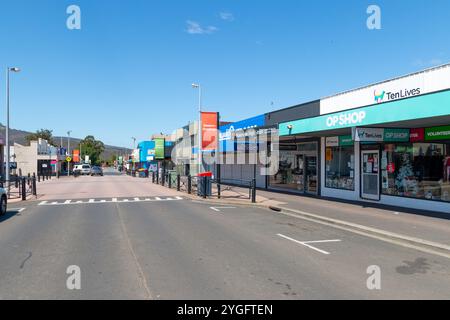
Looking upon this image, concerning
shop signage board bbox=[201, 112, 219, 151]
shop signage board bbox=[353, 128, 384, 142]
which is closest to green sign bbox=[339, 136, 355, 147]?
shop signage board bbox=[353, 128, 384, 142]

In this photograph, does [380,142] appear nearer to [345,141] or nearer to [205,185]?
[345,141]

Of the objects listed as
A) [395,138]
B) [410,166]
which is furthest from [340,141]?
[410,166]

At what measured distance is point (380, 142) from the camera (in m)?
16.6

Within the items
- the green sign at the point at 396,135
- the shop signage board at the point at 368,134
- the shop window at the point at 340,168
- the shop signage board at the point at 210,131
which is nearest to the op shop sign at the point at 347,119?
the shop signage board at the point at 368,134

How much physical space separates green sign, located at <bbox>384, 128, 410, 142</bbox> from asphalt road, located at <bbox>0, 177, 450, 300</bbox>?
17.2ft

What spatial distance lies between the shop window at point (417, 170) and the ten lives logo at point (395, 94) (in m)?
1.90

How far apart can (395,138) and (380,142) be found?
1287 millimetres

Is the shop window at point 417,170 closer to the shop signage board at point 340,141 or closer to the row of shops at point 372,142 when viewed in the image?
the row of shops at point 372,142

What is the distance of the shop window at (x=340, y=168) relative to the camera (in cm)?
1873

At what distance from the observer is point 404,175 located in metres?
15.7

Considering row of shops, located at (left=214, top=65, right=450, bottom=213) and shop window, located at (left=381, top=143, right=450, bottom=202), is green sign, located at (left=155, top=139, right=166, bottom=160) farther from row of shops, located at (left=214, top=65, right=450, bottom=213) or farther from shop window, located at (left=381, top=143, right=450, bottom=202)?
shop window, located at (left=381, top=143, right=450, bottom=202)

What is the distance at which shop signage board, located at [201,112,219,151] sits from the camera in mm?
21875
